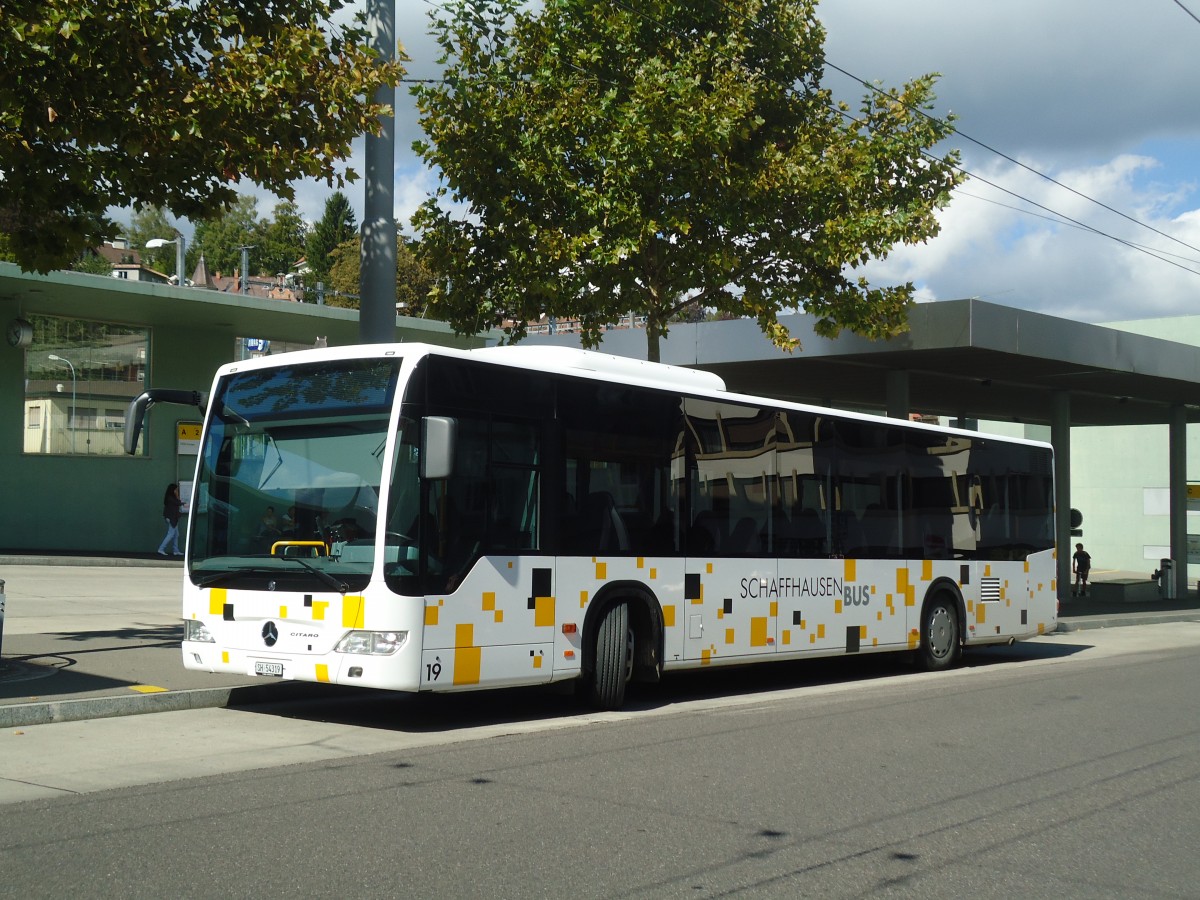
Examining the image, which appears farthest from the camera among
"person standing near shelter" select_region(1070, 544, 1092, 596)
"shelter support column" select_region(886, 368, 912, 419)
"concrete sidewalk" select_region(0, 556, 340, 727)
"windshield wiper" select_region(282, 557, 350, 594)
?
"person standing near shelter" select_region(1070, 544, 1092, 596)

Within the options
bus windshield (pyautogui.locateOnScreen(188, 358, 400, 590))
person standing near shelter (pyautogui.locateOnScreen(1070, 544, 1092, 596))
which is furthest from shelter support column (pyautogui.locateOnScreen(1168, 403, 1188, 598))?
bus windshield (pyautogui.locateOnScreen(188, 358, 400, 590))

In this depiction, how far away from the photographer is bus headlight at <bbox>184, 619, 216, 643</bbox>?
35.8 feet

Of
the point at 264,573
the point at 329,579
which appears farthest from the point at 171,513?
the point at 329,579

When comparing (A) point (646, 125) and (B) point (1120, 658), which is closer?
(A) point (646, 125)

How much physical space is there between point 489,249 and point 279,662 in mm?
10610

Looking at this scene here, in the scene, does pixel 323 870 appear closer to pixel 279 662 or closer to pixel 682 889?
pixel 682 889

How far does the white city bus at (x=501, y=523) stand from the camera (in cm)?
1017

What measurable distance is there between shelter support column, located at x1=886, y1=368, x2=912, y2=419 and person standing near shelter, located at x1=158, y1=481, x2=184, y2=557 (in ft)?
51.2

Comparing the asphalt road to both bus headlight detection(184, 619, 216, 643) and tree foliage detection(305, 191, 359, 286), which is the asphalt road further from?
tree foliage detection(305, 191, 359, 286)

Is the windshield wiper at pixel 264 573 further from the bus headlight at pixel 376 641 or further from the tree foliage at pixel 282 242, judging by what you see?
the tree foliage at pixel 282 242

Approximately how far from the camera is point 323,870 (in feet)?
19.6

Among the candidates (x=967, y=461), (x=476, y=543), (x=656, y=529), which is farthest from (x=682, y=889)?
(x=967, y=461)

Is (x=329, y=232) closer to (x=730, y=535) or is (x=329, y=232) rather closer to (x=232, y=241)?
(x=232, y=241)

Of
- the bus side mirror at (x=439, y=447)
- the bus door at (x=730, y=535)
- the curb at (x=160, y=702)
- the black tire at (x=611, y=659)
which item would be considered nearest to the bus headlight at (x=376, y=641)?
the bus side mirror at (x=439, y=447)
